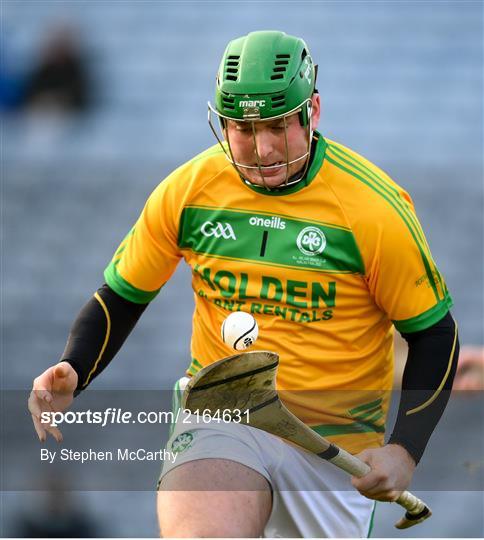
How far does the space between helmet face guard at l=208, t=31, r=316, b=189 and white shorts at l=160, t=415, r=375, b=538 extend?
816 millimetres

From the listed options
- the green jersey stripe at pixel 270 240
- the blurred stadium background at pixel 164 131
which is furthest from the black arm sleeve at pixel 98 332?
the blurred stadium background at pixel 164 131

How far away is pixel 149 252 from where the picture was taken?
382cm

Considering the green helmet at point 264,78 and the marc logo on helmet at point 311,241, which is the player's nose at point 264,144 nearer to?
the green helmet at point 264,78

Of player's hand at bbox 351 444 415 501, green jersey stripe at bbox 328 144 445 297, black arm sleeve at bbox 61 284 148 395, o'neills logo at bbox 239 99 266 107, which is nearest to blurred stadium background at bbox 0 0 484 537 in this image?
black arm sleeve at bbox 61 284 148 395

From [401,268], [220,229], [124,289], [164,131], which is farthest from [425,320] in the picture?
[164,131]

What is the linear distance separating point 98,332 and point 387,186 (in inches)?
42.4

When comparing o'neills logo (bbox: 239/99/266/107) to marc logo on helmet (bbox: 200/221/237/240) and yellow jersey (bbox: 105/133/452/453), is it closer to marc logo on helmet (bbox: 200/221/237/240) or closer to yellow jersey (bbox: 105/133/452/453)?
yellow jersey (bbox: 105/133/452/453)

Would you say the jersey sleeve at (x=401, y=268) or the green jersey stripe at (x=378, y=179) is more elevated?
the green jersey stripe at (x=378, y=179)

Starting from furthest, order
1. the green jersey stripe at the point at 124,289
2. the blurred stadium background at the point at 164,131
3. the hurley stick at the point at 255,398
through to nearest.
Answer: the blurred stadium background at the point at 164,131
the green jersey stripe at the point at 124,289
the hurley stick at the point at 255,398

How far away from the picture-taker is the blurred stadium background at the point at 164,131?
8570 mm

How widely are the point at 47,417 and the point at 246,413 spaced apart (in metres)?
0.61

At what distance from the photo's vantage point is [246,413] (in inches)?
135

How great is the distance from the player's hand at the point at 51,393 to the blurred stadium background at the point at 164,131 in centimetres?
414

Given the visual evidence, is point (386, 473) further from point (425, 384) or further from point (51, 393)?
point (51, 393)
